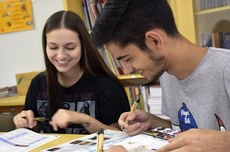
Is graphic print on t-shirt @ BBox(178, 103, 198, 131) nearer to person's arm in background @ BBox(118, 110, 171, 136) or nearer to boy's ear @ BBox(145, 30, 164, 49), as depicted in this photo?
person's arm in background @ BBox(118, 110, 171, 136)

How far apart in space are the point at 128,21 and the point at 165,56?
0.54 ft

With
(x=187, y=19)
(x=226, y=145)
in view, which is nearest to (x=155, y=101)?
(x=187, y=19)

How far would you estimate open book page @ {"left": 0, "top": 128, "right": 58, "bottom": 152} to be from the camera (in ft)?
3.37

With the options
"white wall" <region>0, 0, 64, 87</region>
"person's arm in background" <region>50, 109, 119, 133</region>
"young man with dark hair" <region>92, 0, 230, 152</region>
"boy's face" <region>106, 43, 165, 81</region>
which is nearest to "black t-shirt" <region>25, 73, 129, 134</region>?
"person's arm in background" <region>50, 109, 119, 133</region>

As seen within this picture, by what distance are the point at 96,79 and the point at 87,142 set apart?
22.2 inches

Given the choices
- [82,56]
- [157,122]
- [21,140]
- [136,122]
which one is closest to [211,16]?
[82,56]

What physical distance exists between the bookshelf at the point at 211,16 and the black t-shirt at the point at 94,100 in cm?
73

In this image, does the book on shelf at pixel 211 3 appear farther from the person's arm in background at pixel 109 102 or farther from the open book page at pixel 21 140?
the open book page at pixel 21 140

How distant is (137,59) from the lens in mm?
905

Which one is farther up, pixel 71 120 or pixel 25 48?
pixel 25 48

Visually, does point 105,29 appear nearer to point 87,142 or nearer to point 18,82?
point 87,142

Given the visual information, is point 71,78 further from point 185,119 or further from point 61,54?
point 185,119

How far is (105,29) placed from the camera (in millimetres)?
887

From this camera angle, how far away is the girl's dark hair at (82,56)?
1470mm
